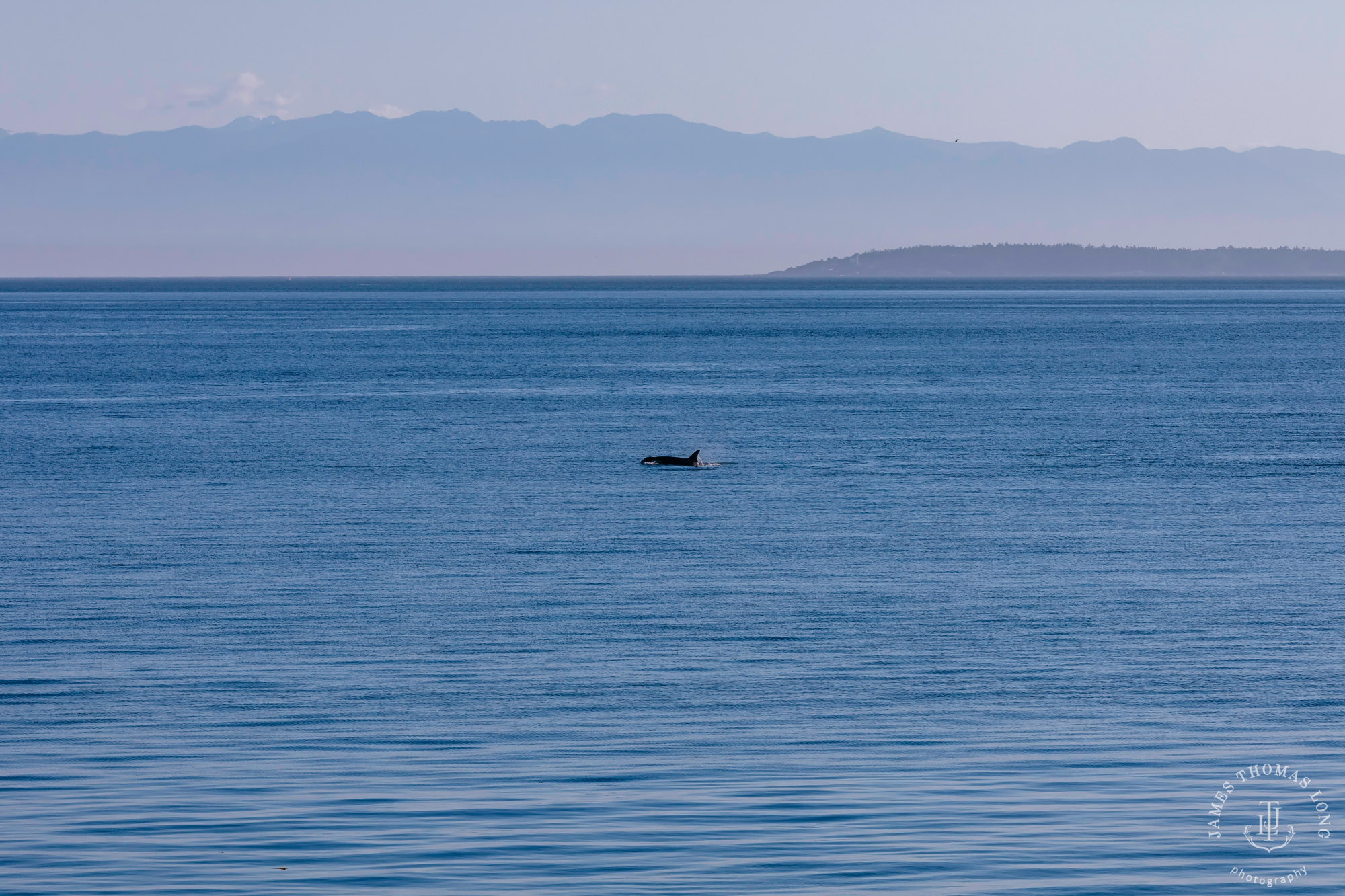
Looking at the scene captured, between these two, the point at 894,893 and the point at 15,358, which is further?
the point at 15,358

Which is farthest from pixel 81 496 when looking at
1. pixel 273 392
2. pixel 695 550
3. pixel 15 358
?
pixel 15 358

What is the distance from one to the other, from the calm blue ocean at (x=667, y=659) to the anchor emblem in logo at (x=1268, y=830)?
0.07 meters

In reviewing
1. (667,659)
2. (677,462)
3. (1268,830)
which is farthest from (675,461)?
(1268,830)

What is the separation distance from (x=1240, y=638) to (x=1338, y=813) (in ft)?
34.1

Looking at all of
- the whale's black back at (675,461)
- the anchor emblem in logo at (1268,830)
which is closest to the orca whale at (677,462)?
the whale's black back at (675,461)

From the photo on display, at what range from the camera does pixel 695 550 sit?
114ft

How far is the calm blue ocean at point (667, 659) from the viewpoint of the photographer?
46.1 feet

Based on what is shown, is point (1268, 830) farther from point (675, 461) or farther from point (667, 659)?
point (675, 461)

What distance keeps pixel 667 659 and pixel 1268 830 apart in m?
10.5

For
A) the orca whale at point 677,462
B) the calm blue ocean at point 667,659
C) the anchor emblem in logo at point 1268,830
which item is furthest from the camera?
the orca whale at point 677,462

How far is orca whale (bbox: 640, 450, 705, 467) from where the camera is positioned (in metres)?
51.5

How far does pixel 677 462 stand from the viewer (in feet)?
170

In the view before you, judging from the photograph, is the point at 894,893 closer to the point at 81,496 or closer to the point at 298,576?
the point at 298,576

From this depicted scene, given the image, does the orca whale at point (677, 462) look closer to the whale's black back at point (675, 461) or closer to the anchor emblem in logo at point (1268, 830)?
the whale's black back at point (675, 461)
